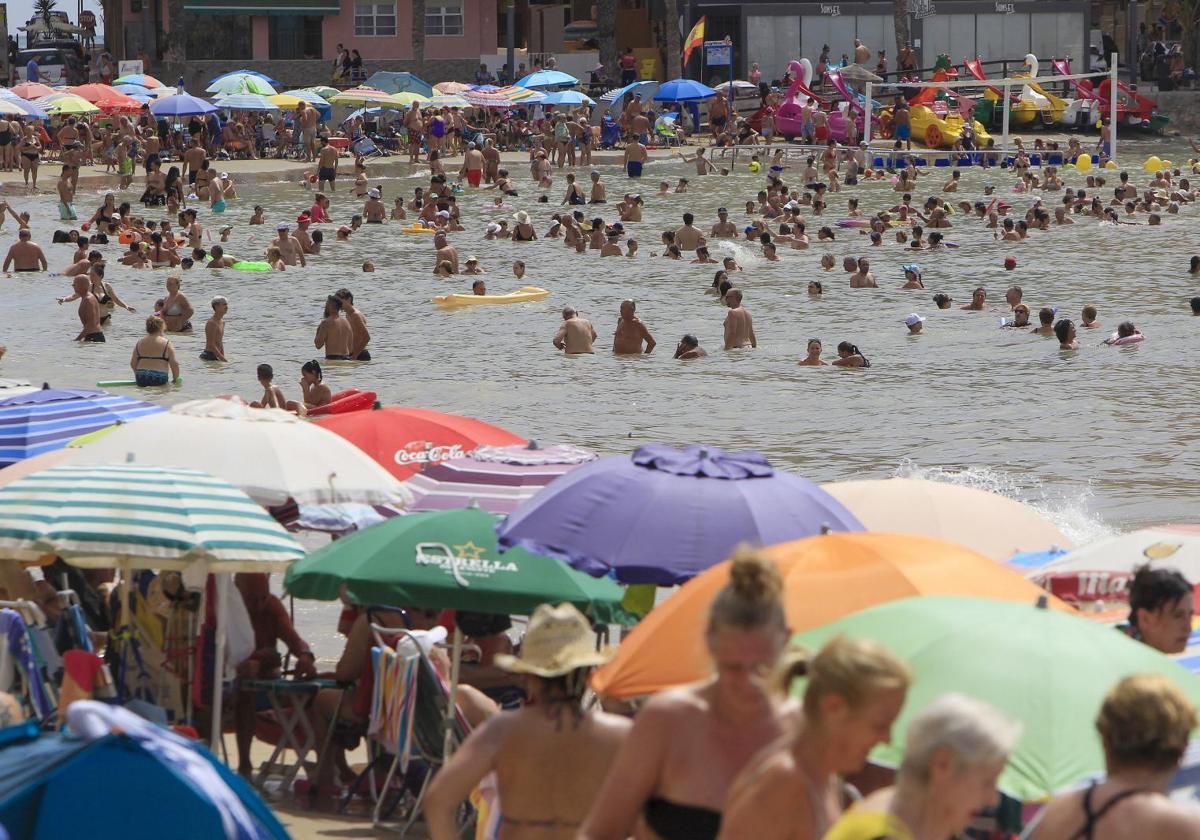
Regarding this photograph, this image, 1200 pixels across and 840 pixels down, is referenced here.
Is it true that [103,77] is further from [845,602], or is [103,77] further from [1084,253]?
→ [845,602]

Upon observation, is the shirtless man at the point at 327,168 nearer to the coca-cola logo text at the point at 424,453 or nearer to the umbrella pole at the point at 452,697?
the coca-cola logo text at the point at 424,453

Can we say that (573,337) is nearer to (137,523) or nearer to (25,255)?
(25,255)

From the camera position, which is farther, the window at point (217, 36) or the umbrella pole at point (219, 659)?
the window at point (217, 36)

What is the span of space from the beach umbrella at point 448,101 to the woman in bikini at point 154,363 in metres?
26.9

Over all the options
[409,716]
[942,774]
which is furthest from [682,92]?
[942,774]

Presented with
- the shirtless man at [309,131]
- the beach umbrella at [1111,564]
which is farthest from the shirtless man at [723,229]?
the beach umbrella at [1111,564]

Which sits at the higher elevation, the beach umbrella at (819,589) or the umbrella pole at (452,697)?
the beach umbrella at (819,589)

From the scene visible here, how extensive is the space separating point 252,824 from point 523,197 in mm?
34430

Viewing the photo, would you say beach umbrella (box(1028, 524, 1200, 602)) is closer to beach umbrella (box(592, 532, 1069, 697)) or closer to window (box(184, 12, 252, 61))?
beach umbrella (box(592, 532, 1069, 697))

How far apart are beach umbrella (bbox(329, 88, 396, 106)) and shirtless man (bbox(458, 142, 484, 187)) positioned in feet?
16.0

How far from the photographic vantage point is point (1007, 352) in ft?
72.7

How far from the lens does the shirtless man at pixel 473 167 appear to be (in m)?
38.9

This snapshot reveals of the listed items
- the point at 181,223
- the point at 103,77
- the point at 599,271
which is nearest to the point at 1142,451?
the point at 599,271

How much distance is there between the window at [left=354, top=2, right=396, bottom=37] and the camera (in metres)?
56.4
